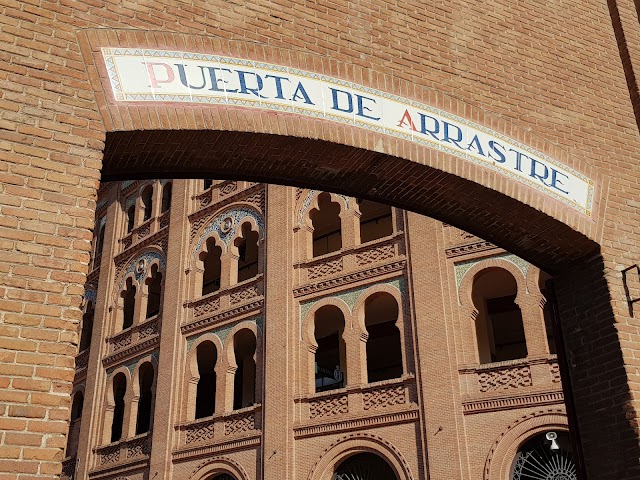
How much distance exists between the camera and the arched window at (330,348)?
1739cm

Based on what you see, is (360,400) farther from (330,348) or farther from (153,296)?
(153,296)

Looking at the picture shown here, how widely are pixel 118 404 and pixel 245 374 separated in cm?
491

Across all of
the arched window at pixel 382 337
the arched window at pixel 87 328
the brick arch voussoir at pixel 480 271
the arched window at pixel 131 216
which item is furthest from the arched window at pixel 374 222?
the arched window at pixel 87 328

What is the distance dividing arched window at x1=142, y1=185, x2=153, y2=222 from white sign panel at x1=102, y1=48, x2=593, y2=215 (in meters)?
19.9

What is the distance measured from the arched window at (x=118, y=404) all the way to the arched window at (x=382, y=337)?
734 centimetres

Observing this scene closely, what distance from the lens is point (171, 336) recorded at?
1958cm

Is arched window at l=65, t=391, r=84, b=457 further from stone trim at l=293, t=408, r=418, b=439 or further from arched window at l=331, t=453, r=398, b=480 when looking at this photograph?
arched window at l=331, t=453, r=398, b=480

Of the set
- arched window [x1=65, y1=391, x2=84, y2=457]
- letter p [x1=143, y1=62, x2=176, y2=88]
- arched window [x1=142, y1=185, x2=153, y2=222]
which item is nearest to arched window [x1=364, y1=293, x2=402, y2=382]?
arched window [x1=142, y1=185, x2=153, y2=222]

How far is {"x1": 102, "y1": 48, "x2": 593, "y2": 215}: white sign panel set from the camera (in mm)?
3953

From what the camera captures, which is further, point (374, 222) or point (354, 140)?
point (374, 222)

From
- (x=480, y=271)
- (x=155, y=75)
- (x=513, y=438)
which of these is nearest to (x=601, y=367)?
(x=155, y=75)

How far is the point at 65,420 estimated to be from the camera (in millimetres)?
3170

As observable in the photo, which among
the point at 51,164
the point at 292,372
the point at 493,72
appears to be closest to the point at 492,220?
the point at 493,72

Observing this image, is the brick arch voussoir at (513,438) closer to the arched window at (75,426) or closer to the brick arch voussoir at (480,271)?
the brick arch voussoir at (480,271)
